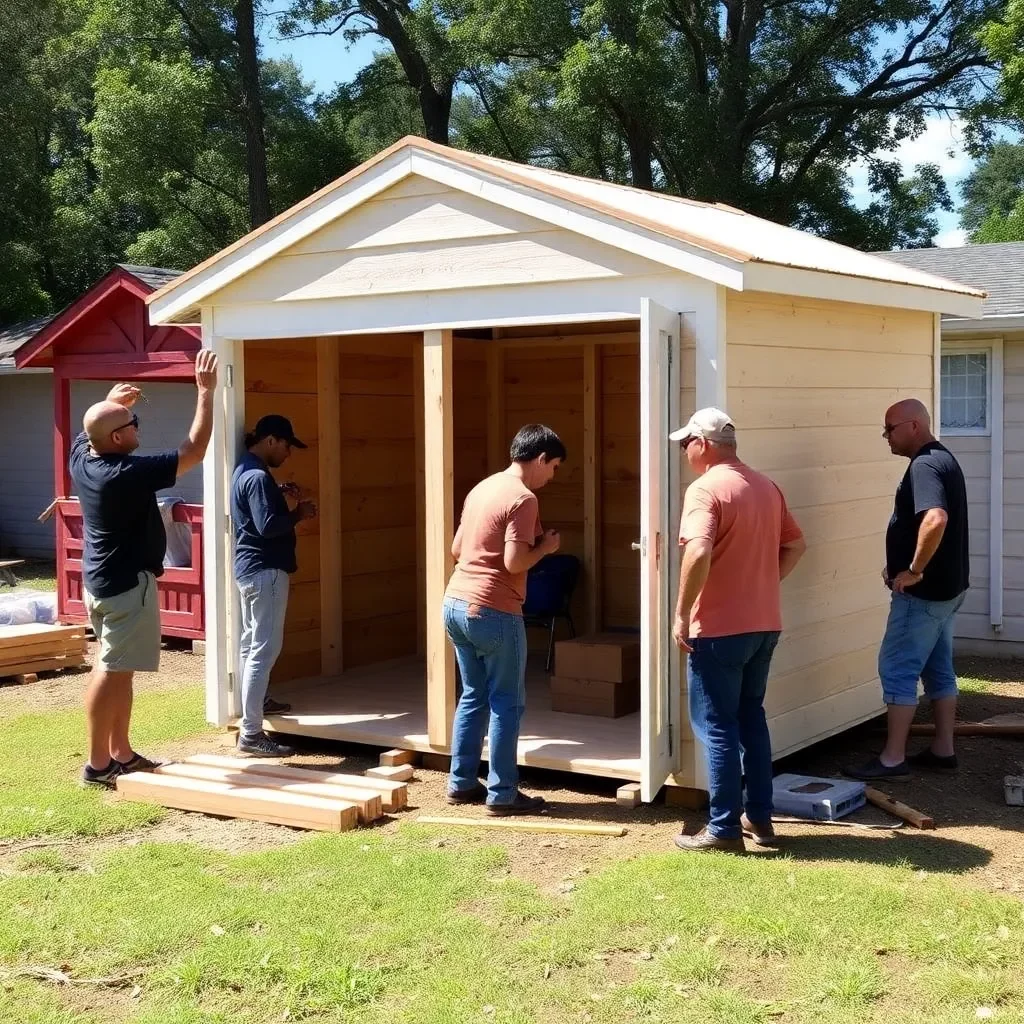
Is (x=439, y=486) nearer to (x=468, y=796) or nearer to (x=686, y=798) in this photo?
(x=468, y=796)

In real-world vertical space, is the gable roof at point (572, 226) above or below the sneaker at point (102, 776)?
above

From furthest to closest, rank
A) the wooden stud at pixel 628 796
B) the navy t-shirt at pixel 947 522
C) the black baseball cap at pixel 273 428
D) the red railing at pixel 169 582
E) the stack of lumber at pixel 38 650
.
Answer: the red railing at pixel 169 582, the stack of lumber at pixel 38 650, the black baseball cap at pixel 273 428, the navy t-shirt at pixel 947 522, the wooden stud at pixel 628 796

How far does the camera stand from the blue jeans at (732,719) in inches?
215

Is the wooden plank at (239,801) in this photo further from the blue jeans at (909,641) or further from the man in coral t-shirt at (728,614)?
the blue jeans at (909,641)

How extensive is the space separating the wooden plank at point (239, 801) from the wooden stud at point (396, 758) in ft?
2.79

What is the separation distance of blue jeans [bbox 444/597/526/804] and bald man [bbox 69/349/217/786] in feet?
5.06

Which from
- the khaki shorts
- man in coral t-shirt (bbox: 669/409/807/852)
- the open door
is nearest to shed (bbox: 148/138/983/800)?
the open door

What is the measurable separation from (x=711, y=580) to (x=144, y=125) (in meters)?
21.3

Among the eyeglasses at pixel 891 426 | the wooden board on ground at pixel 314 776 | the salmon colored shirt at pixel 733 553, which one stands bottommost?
the wooden board on ground at pixel 314 776

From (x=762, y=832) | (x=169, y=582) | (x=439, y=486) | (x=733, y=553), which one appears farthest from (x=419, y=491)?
(x=762, y=832)

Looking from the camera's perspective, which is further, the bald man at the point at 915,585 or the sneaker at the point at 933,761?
the sneaker at the point at 933,761

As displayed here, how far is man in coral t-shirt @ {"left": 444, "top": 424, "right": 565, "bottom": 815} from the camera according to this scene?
600 centimetres

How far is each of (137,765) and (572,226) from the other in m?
3.58

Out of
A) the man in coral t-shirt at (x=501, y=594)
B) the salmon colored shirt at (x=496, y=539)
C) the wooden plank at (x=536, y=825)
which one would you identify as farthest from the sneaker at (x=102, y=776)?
the salmon colored shirt at (x=496, y=539)
